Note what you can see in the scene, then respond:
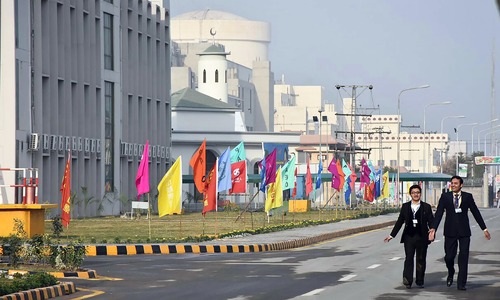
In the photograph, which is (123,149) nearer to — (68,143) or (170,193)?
(68,143)

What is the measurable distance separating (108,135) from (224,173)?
2523 centimetres

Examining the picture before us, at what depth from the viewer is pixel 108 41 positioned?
71938mm

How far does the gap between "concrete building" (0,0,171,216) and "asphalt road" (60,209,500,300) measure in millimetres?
18473

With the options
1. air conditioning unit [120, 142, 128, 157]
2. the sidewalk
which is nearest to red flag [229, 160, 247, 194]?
the sidewalk

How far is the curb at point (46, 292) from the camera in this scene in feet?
57.8

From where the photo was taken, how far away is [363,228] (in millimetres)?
50438

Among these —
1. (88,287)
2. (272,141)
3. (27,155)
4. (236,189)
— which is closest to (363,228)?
(236,189)

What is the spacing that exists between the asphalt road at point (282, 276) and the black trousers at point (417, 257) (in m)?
0.21

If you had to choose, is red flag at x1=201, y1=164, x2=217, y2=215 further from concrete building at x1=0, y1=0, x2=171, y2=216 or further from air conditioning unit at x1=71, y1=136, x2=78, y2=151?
air conditioning unit at x1=71, y1=136, x2=78, y2=151

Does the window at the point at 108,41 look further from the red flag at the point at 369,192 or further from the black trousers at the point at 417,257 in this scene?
the black trousers at the point at 417,257

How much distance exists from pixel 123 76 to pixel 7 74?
19816 millimetres

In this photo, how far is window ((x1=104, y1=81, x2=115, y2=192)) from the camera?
71938 millimetres

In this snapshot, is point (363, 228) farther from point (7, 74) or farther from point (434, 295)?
point (434, 295)

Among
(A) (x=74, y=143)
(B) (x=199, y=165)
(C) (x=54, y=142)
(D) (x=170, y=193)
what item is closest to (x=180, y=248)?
(D) (x=170, y=193)
